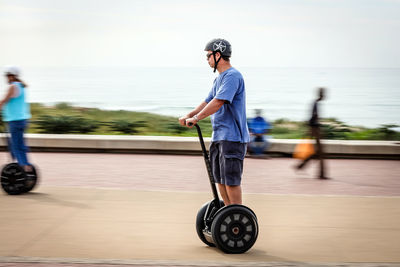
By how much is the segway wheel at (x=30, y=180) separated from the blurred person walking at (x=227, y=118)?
3.26 meters

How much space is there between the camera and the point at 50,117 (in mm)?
14438

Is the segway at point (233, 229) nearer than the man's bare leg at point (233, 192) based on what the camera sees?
Yes

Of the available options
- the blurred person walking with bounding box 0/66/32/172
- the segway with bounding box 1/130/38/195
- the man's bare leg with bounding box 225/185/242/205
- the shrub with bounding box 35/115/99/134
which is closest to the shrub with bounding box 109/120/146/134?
the shrub with bounding box 35/115/99/134

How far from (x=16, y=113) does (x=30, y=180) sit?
88cm

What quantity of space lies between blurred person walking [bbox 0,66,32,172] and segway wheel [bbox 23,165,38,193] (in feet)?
0.20

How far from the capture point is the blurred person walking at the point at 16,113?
7531 mm

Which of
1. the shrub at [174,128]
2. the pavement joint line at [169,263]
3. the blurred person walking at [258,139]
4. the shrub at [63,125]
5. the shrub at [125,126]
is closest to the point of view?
the pavement joint line at [169,263]

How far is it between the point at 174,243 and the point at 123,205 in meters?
1.73

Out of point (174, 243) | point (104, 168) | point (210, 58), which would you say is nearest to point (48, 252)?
point (174, 243)

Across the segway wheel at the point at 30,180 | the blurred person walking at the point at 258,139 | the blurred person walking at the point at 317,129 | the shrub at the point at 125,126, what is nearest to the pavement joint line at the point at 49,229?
the segway wheel at the point at 30,180

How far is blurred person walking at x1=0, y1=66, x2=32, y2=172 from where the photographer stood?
297 inches

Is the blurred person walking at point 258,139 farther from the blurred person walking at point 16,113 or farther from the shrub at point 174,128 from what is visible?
the blurred person walking at point 16,113

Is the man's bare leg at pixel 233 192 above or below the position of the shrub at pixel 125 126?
above

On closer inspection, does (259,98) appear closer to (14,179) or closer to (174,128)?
(174,128)
